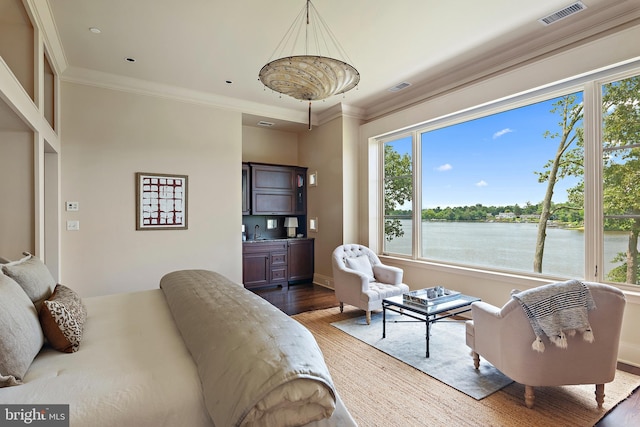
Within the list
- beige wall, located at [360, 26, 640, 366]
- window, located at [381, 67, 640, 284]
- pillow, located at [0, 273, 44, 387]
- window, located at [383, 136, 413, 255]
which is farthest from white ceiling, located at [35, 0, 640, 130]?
pillow, located at [0, 273, 44, 387]

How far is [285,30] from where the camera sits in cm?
321

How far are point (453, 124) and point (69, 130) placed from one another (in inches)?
196

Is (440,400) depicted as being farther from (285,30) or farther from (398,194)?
(285,30)

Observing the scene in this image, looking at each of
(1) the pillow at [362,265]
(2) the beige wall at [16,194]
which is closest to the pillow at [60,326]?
(2) the beige wall at [16,194]

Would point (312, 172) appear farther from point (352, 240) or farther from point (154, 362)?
point (154, 362)

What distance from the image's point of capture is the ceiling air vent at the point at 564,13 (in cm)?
276

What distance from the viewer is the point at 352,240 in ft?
18.1

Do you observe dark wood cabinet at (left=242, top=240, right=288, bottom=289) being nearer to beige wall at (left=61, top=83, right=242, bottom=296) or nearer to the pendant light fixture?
beige wall at (left=61, top=83, right=242, bottom=296)

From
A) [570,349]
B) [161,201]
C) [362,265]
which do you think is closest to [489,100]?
[362,265]

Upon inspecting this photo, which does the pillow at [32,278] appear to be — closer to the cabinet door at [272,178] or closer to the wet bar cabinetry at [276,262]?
the wet bar cabinetry at [276,262]

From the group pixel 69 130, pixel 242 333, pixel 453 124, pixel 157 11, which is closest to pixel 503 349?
pixel 242 333

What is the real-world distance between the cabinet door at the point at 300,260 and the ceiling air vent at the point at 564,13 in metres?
4.54

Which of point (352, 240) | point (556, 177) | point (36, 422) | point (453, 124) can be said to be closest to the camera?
point (36, 422)

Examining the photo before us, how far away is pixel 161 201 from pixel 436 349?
398 cm
